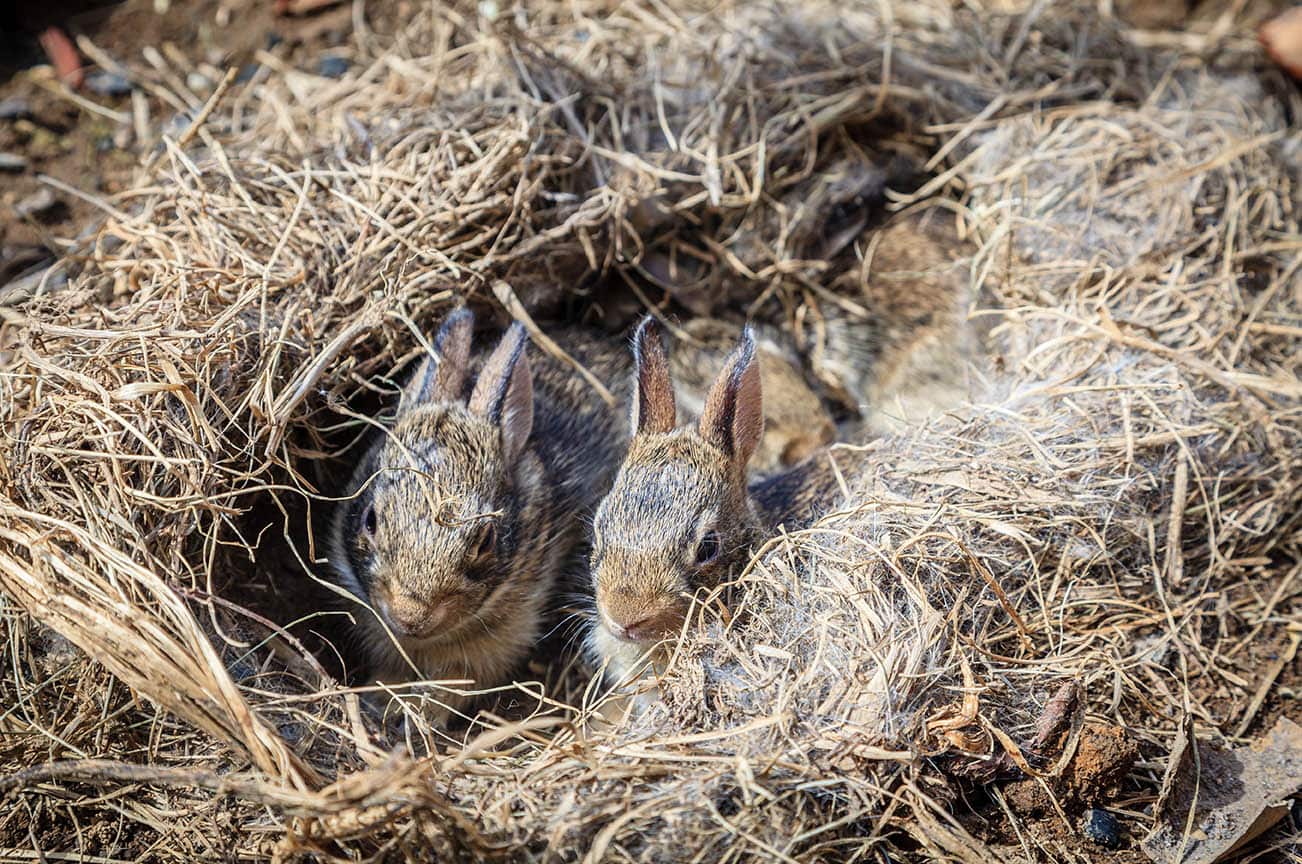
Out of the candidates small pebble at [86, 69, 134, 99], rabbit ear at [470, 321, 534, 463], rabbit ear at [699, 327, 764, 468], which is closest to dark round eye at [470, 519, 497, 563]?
rabbit ear at [470, 321, 534, 463]

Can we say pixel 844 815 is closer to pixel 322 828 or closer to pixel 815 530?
pixel 815 530

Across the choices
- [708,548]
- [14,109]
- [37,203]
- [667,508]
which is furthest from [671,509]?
[14,109]

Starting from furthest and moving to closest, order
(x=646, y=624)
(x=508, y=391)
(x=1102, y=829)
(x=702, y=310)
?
1. (x=702, y=310)
2. (x=508, y=391)
3. (x=646, y=624)
4. (x=1102, y=829)

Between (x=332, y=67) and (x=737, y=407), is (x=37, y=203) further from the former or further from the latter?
(x=737, y=407)

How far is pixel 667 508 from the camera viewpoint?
381 cm

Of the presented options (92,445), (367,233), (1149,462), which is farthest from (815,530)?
(92,445)

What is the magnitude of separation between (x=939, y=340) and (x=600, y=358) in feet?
5.38

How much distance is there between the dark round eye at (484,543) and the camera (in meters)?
3.87

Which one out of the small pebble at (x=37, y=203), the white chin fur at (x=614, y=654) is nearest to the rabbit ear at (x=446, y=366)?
the white chin fur at (x=614, y=654)

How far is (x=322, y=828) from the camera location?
2895 millimetres

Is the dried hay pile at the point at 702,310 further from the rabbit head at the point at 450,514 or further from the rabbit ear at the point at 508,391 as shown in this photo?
the rabbit ear at the point at 508,391

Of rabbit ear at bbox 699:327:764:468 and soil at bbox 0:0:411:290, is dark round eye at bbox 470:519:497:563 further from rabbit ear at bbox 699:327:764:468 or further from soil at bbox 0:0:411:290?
soil at bbox 0:0:411:290

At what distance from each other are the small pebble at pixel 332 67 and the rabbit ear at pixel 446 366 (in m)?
2.18

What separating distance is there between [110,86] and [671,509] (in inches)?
157
